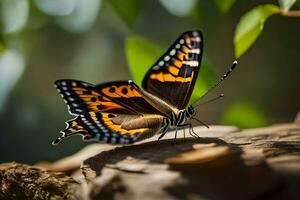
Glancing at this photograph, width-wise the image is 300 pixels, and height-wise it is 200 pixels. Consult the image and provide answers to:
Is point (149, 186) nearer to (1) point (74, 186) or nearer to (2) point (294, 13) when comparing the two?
(1) point (74, 186)

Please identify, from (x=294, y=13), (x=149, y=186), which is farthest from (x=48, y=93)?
(x=149, y=186)

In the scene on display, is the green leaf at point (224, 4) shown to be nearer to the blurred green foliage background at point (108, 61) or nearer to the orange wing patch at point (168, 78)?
the orange wing patch at point (168, 78)

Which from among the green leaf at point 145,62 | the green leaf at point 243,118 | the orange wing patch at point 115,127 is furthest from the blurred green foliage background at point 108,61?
the orange wing patch at point 115,127

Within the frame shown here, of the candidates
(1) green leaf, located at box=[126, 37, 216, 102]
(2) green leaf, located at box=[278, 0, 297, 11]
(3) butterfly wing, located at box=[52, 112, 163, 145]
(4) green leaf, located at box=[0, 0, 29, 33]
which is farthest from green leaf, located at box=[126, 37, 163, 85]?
(4) green leaf, located at box=[0, 0, 29, 33]

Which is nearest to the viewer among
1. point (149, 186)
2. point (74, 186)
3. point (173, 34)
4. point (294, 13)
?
point (149, 186)

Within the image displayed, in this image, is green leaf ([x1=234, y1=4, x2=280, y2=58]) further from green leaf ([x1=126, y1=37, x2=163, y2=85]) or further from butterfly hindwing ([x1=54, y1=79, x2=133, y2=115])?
butterfly hindwing ([x1=54, y1=79, x2=133, y2=115])

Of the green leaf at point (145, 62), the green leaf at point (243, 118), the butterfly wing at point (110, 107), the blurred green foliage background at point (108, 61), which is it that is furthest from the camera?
the blurred green foliage background at point (108, 61)

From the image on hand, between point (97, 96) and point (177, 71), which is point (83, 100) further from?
point (177, 71)
